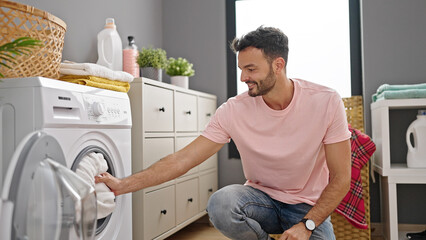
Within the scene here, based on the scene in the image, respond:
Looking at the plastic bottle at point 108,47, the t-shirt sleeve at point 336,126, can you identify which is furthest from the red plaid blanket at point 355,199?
the plastic bottle at point 108,47

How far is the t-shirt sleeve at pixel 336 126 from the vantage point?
5.39 ft

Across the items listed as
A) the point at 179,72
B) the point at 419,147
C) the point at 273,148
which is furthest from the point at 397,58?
the point at 273,148

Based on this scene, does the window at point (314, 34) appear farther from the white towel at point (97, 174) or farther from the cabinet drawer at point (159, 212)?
the white towel at point (97, 174)

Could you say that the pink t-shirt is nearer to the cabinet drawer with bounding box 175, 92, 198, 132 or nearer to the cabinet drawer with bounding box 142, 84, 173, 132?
the cabinet drawer with bounding box 142, 84, 173, 132

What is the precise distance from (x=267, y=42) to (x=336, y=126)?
0.42 meters

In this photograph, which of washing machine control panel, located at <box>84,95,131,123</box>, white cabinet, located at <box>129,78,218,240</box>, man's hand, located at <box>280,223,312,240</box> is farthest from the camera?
white cabinet, located at <box>129,78,218,240</box>

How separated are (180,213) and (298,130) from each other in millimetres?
1234

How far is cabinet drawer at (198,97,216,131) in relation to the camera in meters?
3.14

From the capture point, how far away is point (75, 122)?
1.48m

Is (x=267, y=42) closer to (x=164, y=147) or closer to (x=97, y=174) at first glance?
(x=97, y=174)

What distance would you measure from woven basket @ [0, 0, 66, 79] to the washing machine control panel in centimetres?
17

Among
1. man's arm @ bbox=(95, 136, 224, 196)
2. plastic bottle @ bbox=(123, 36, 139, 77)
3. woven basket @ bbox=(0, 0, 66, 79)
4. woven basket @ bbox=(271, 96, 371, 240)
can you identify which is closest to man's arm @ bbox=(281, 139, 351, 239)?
man's arm @ bbox=(95, 136, 224, 196)

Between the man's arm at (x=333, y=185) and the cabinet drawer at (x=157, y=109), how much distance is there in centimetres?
100

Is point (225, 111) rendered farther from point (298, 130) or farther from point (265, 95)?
point (298, 130)
